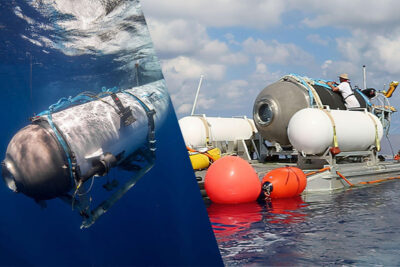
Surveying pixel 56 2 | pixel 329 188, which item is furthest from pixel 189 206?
pixel 329 188

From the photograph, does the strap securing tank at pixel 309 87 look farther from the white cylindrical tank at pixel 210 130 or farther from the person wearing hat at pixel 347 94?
the white cylindrical tank at pixel 210 130

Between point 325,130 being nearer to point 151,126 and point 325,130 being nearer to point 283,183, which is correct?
point 283,183

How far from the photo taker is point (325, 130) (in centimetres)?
1032

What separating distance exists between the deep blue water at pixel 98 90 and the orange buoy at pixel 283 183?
7162mm

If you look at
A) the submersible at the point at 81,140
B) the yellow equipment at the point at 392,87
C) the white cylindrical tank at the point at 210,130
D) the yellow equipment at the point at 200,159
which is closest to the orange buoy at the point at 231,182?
the yellow equipment at the point at 200,159

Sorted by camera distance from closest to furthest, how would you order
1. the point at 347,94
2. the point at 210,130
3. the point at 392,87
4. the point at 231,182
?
1. the point at 231,182
2. the point at 347,94
3. the point at 210,130
4. the point at 392,87

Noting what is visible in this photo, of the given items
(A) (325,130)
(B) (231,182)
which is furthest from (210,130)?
(B) (231,182)

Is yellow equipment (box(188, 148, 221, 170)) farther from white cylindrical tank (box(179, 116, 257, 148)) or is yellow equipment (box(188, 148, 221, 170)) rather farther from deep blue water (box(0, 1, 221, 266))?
deep blue water (box(0, 1, 221, 266))

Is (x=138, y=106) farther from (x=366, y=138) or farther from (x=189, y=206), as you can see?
(x=366, y=138)

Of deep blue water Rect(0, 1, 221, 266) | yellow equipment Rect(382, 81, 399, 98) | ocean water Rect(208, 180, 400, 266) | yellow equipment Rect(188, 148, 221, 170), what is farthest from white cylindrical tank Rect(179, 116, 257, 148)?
deep blue water Rect(0, 1, 221, 266)

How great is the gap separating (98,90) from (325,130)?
913 cm

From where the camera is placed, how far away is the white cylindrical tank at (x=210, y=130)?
42.4ft

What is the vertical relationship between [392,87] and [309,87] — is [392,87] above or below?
below

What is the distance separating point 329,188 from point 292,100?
2.95m
